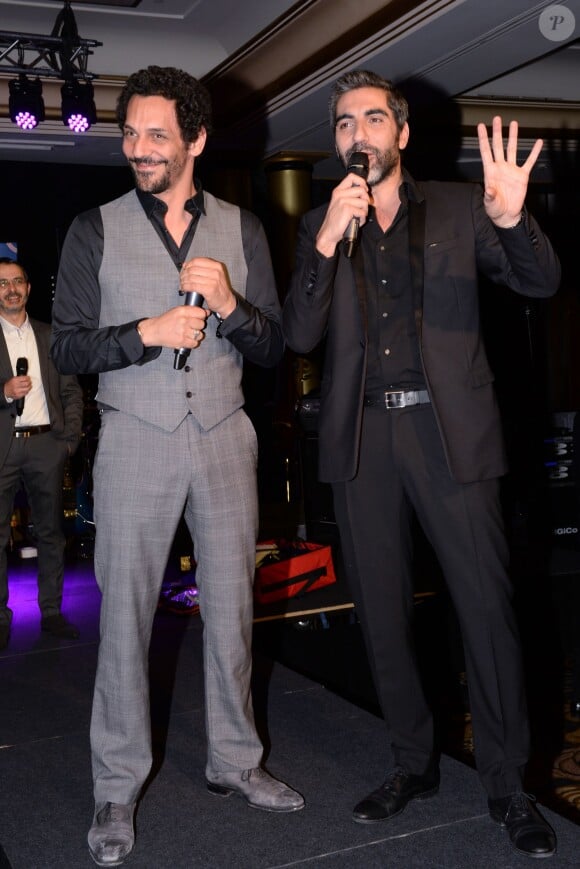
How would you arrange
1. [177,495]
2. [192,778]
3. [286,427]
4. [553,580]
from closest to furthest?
[177,495] → [192,778] → [553,580] → [286,427]

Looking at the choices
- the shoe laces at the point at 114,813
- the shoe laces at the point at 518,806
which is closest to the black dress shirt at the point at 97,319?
the shoe laces at the point at 114,813

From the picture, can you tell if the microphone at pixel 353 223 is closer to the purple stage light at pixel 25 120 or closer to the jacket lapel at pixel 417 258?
the jacket lapel at pixel 417 258

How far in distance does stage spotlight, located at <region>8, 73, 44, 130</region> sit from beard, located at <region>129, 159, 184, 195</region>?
4.67m

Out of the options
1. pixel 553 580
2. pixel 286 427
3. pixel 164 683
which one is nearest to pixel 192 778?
pixel 164 683

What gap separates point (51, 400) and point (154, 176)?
281cm

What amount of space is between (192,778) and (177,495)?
85cm

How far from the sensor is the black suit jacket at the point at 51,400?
471 cm

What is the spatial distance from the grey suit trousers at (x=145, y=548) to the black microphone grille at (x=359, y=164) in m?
0.64

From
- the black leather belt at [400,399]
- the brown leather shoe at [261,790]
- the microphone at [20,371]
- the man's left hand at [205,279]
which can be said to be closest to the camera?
the man's left hand at [205,279]

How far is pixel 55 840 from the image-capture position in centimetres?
228

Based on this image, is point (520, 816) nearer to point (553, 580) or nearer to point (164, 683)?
point (164, 683)

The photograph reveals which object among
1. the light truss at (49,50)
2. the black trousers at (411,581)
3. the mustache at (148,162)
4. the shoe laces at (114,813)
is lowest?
the shoe laces at (114,813)

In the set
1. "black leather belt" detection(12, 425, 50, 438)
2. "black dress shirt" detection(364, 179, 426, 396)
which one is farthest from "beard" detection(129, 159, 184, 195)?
"black leather belt" detection(12, 425, 50, 438)

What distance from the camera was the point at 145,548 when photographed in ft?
7.31
